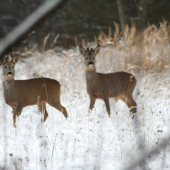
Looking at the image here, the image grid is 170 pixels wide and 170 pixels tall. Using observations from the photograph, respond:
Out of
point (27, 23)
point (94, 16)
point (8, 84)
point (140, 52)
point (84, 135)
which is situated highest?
point (94, 16)

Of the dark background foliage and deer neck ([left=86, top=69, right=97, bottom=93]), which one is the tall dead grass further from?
the dark background foliage

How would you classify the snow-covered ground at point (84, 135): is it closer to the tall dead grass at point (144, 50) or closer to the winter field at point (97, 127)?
the winter field at point (97, 127)

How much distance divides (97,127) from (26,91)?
1.27 m

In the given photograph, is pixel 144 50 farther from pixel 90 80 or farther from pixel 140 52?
pixel 90 80

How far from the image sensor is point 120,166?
123 inches

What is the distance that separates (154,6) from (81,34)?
97.3 inches

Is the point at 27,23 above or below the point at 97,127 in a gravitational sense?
above

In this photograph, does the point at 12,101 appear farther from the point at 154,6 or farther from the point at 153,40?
the point at 154,6

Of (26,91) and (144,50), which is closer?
(26,91)

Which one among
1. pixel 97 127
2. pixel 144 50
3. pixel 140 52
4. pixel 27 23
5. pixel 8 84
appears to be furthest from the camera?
pixel 144 50

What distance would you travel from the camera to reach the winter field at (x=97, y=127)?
10.8 feet

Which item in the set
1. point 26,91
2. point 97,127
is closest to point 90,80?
point 26,91

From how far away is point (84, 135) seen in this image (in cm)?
419

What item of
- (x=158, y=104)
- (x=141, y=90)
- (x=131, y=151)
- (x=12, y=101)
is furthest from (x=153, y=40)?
(x=131, y=151)
